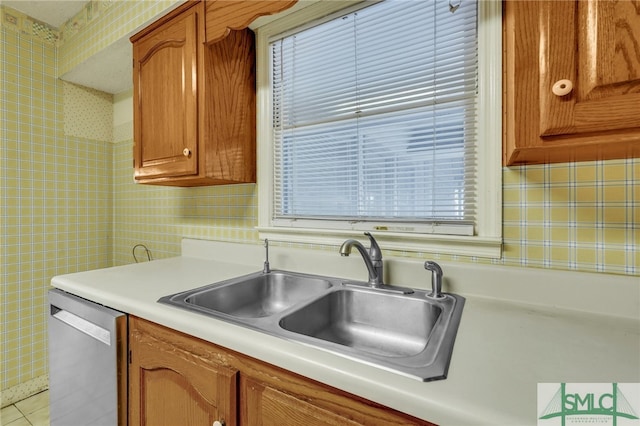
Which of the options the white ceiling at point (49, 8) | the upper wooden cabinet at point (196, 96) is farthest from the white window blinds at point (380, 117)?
the white ceiling at point (49, 8)

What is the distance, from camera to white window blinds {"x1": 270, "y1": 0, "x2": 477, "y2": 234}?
111cm

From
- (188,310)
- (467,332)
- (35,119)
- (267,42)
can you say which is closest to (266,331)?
(188,310)

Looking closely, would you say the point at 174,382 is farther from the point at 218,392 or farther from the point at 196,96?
the point at 196,96

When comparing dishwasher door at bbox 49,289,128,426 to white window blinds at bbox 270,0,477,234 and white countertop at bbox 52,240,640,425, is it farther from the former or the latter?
white window blinds at bbox 270,0,477,234

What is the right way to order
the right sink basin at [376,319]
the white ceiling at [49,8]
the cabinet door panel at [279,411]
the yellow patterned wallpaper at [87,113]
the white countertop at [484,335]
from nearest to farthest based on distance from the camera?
the white countertop at [484,335], the cabinet door panel at [279,411], the right sink basin at [376,319], the white ceiling at [49,8], the yellow patterned wallpaper at [87,113]

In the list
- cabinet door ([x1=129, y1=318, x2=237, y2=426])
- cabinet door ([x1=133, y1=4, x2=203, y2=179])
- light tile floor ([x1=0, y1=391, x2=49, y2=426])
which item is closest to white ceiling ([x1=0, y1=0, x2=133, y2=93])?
cabinet door ([x1=133, y1=4, x2=203, y2=179])

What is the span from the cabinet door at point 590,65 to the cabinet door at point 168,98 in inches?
50.2

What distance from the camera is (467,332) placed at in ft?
2.47

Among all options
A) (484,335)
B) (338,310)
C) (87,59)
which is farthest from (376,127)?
(87,59)

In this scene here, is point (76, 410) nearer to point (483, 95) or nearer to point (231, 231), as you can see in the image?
point (231, 231)

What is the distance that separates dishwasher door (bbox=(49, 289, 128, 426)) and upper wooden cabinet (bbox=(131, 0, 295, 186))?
0.66m

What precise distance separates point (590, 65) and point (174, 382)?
50.6 inches

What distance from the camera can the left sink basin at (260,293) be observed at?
1186mm

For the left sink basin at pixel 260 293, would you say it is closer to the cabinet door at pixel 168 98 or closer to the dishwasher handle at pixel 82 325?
the dishwasher handle at pixel 82 325
